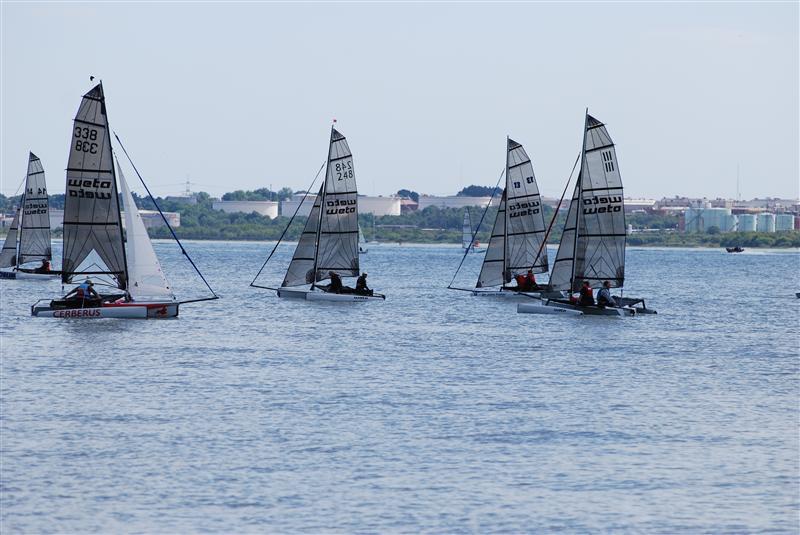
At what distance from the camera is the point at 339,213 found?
65750 millimetres

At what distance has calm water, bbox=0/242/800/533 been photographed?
73.5 feet

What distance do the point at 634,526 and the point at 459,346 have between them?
2708 centimetres

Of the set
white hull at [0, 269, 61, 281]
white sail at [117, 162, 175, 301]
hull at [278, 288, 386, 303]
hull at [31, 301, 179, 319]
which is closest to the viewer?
hull at [31, 301, 179, 319]

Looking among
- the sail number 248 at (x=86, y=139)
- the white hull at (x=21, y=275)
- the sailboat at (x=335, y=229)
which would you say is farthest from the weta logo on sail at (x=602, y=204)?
the white hull at (x=21, y=275)

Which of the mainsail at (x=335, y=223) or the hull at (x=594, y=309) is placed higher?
the mainsail at (x=335, y=223)

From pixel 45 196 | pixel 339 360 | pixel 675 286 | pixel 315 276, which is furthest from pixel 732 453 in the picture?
pixel 675 286

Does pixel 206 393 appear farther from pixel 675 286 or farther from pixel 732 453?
pixel 675 286

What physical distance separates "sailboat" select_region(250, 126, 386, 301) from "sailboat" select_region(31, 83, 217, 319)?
13.6 meters

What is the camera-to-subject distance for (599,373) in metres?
40.6

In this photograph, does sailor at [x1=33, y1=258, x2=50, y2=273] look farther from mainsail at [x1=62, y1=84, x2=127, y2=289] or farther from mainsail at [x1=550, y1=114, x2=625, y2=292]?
mainsail at [x1=550, y1=114, x2=625, y2=292]

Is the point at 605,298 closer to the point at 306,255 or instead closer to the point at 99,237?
the point at 306,255

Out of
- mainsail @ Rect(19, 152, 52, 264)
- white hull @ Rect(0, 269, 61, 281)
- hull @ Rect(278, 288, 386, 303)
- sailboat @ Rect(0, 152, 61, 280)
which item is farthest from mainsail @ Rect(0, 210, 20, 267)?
hull @ Rect(278, 288, 386, 303)

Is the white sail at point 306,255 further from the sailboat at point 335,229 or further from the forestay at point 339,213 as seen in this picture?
the forestay at point 339,213

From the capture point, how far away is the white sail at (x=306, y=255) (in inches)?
2606
